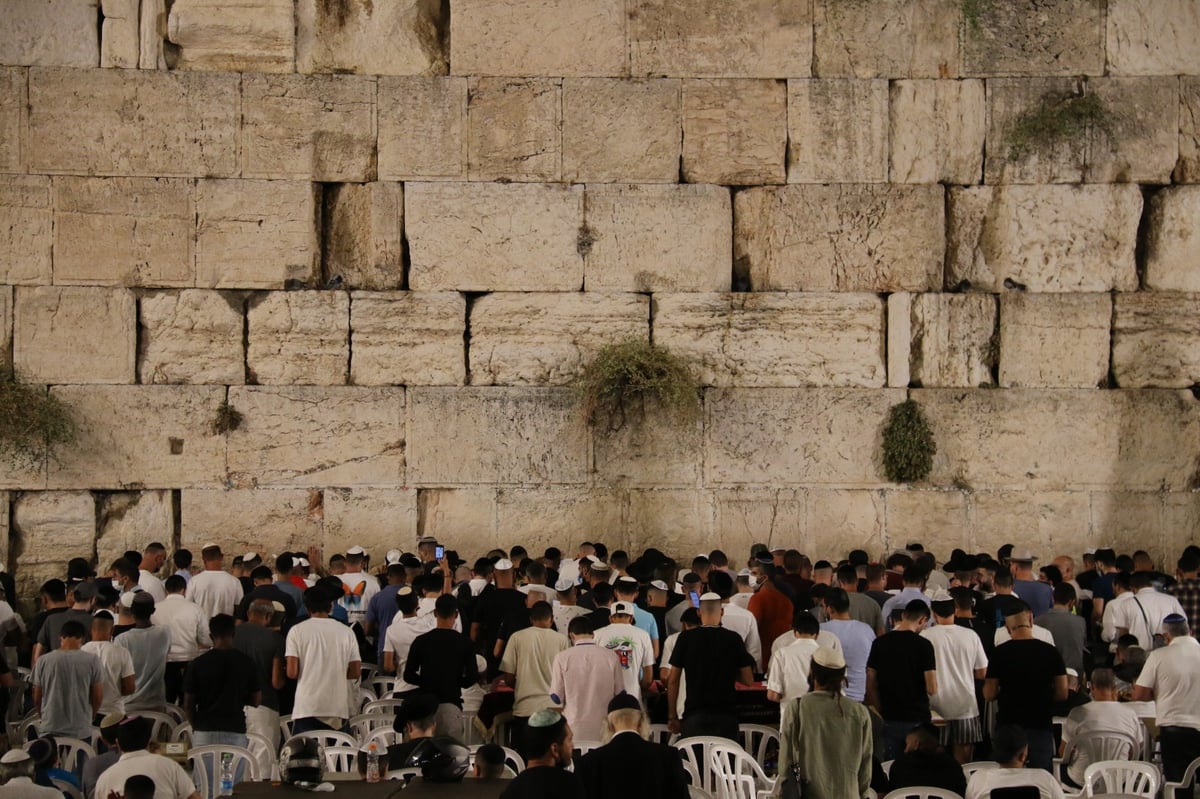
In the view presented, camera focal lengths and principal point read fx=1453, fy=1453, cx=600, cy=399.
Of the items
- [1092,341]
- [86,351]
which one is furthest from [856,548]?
[86,351]

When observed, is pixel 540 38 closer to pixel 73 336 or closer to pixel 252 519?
pixel 73 336

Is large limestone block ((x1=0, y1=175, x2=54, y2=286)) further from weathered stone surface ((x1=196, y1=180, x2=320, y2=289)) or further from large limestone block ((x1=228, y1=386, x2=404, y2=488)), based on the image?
large limestone block ((x1=228, y1=386, x2=404, y2=488))

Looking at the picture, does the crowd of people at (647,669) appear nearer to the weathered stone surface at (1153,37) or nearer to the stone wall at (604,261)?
the stone wall at (604,261)

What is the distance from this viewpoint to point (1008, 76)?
48.2 ft

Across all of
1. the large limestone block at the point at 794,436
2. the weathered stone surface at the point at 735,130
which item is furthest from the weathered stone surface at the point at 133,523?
the weathered stone surface at the point at 735,130

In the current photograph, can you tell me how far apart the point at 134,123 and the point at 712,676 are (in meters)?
8.82

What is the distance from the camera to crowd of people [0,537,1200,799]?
7.42 m

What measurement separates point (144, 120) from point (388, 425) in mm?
3893

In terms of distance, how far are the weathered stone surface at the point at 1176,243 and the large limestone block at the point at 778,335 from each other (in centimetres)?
300

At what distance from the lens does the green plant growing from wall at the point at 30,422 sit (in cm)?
1381

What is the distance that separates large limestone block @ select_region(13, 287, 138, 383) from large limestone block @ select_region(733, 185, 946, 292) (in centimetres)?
640

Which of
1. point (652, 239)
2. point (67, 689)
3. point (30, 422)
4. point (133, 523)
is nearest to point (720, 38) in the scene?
point (652, 239)

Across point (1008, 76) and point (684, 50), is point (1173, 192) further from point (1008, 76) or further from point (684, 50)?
Answer: point (684, 50)

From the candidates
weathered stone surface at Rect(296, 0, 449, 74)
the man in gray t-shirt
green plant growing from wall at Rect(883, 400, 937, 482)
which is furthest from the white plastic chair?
weathered stone surface at Rect(296, 0, 449, 74)
